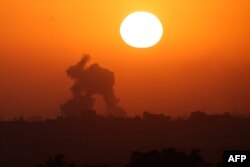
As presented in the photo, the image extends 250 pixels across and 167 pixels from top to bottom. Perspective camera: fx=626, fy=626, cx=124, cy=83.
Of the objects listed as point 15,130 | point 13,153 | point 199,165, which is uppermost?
point 15,130

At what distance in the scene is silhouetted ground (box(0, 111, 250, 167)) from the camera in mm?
43250

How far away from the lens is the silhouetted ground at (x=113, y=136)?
43.2 meters

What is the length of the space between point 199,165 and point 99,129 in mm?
27053

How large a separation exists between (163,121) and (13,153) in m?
14.0

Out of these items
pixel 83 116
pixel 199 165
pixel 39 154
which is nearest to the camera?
pixel 199 165

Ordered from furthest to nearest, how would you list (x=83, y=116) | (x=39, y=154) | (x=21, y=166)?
(x=83, y=116) < (x=39, y=154) < (x=21, y=166)

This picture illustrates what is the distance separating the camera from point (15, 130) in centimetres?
5078

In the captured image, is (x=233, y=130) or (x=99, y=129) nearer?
(x=233, y=130)

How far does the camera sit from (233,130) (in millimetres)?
49594

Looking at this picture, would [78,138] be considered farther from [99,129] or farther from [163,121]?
[163,121]

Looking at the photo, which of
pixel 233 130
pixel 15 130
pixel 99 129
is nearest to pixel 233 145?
pixel 233 130

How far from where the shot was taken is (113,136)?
51.7 meters

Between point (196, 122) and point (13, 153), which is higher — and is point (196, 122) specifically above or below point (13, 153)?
above

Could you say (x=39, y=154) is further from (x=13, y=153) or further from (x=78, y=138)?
(x=78, y=138)
